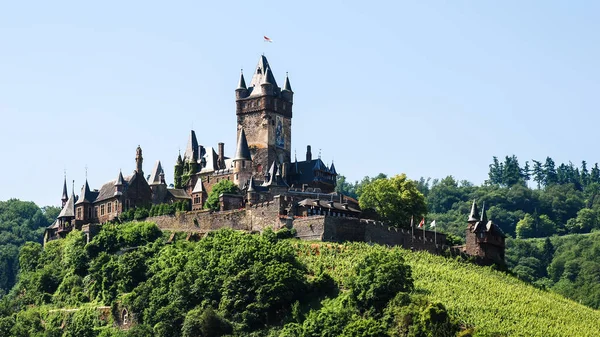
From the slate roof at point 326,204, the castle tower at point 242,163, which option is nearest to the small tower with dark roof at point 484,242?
the slate roof at point 326,204

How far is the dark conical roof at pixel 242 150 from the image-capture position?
100312mm

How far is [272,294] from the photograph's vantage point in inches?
3113

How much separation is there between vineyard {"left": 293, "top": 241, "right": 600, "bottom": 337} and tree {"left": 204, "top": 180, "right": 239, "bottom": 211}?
11521 mm

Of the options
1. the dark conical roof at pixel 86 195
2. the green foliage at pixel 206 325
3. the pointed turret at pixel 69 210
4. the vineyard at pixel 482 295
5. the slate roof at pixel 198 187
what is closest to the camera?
the vineyard at pixel 482 295

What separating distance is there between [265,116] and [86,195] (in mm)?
15325

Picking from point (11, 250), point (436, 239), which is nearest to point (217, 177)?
point (436, 239)

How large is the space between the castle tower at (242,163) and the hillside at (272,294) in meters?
7.94

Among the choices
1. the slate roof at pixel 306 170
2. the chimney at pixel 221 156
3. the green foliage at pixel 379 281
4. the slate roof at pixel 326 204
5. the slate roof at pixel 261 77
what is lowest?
the green foliage at pixel 379 281

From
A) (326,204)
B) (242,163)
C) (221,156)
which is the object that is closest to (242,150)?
(242,163)

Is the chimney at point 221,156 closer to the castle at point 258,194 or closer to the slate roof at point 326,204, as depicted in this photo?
the castle at point 258,194

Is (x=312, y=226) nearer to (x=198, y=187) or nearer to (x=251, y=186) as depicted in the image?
(x=251, y=186)

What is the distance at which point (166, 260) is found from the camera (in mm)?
88938

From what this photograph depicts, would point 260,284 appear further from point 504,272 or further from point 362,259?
point 504,272

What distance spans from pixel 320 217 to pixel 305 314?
11.0 m
